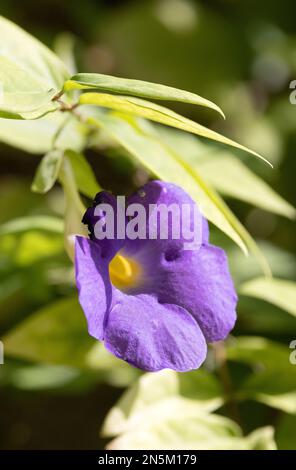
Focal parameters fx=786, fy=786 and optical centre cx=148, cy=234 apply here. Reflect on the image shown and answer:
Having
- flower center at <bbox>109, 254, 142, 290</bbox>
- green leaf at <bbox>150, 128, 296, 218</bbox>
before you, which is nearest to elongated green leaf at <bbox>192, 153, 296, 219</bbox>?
green leaf at <bbox>150, 128, 296, 218</bbox>

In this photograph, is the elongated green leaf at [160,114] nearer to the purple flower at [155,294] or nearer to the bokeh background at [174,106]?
the purple flower at [155,294]

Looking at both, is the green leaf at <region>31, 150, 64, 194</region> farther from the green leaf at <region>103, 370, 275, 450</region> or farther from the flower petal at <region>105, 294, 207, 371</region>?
the green leaf at <region>103, 370, 275, 450</region>

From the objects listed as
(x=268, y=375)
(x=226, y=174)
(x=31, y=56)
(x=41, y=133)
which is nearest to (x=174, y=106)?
(x=226, y=174)

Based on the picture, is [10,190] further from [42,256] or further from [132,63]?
Answer: [132,63]

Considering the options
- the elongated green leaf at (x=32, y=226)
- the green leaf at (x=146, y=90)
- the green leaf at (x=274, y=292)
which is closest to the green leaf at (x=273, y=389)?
the green leaf at (x=274, y=292)

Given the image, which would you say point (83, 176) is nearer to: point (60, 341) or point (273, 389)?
point (60, 341)

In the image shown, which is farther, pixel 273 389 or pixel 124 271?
pixel 273 389
